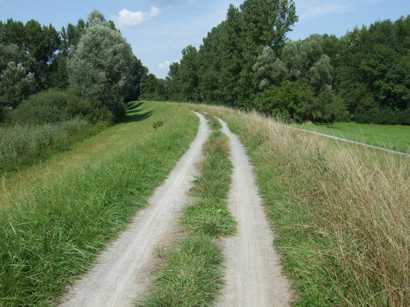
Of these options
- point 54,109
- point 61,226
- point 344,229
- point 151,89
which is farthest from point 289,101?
point 151,89

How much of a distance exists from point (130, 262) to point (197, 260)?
0.92 m

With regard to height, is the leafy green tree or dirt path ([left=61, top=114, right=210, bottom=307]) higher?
the leafy green tree

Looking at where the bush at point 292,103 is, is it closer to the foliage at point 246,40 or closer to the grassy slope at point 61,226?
the foliage at point 246,40

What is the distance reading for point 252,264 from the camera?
4.29m

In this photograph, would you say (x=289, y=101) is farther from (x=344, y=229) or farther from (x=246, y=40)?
(x=344, y=229)

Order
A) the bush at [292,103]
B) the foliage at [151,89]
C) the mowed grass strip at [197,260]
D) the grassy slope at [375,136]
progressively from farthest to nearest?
1. the foliage at [151,89]
2. the bush at [292,103]
3. the grassy slope at [375,136]
4. the mowed grass strip at [197,260]

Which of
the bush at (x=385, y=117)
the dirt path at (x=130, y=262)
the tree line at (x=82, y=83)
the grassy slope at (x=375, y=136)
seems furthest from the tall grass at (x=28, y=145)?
the bush at (x=385, y=117)

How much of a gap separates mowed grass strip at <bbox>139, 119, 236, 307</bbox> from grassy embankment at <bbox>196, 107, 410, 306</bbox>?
909 millimetres

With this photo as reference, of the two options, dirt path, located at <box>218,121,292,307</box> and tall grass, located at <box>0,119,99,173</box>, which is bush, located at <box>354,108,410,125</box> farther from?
dirt path, located at <box>218,121,292,307</box>

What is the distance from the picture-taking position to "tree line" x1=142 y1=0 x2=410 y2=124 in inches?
Result: 1474

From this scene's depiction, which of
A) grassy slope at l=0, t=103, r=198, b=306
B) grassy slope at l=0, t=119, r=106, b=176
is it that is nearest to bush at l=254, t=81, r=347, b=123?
grassy slope at l=0, t=119, r=106, b=176

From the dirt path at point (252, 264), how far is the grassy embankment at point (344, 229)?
0.56 ft

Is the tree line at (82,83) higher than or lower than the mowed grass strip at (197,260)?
higher

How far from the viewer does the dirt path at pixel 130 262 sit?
355cm
